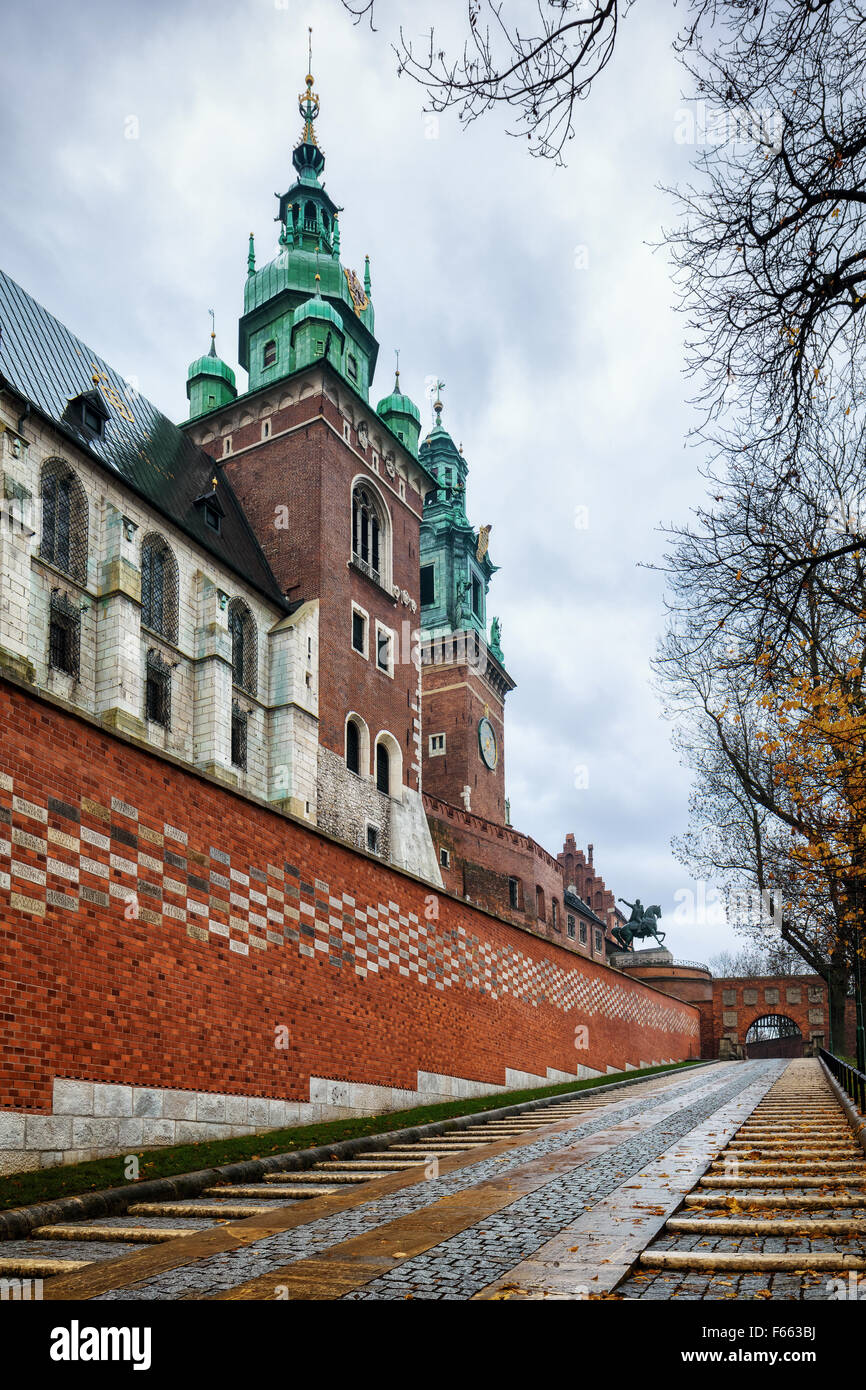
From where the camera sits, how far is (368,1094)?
13.6 metres

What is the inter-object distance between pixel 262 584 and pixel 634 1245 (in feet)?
93.9

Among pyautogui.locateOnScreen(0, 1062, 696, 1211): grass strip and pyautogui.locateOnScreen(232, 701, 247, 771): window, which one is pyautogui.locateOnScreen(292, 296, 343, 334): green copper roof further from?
pyautogui.locateOnScreen(0, 1062, 696, 1211): grass strip

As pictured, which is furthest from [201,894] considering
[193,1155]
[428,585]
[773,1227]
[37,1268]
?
[428,585]

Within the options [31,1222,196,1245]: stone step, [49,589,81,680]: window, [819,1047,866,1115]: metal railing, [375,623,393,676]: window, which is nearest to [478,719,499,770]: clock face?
[375,623,393,676]: window

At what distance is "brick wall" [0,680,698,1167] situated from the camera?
28.4 ft

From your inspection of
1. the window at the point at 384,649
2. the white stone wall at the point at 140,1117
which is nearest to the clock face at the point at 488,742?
the window at the point at 384,649

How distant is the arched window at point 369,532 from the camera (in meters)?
37.2

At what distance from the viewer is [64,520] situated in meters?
25.6

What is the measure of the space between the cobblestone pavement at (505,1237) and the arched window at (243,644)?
23.6 metres

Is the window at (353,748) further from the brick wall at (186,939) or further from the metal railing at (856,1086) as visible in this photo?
the metal railing at (856,1086)

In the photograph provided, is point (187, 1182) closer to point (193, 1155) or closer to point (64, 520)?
point (193, 1155)

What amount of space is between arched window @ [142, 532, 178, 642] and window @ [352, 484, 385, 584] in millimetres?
8679
